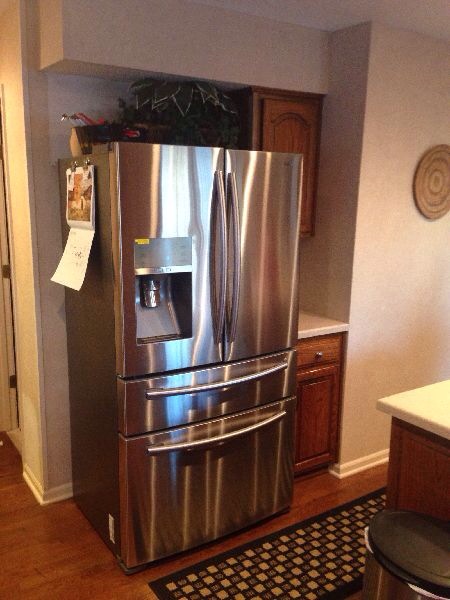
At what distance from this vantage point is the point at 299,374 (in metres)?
2.84

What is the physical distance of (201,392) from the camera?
2.26m

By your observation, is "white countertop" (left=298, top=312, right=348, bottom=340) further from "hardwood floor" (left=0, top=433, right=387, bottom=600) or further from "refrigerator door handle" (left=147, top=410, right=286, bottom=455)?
"hardwood floor" (left=0, top=433, right=387, bottom=600)

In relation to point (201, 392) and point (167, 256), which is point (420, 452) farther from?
point (167, 256)

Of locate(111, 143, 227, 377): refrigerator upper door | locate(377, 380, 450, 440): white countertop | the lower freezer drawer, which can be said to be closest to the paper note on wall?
locate(111, 143, 227, 377): refrigerator upper door

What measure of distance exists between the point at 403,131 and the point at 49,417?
2.35m

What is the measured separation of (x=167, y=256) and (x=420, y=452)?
1.12m

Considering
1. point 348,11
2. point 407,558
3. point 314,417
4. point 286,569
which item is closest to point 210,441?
point 286,569

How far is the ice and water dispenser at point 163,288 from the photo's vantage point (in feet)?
6.82

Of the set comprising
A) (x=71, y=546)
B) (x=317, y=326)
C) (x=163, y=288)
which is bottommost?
(x=71, y=546)

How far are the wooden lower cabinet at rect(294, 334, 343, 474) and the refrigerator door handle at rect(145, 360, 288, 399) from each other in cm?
36

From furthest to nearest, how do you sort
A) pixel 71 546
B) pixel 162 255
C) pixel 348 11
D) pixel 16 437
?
pixel 16 437, pixel 348 11, pixel 71 546, pixel 162 255

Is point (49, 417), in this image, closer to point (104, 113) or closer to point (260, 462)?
point (260, 462)

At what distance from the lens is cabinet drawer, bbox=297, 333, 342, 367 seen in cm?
283

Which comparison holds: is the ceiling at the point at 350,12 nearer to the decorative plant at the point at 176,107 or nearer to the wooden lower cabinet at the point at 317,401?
the decorative plant at the point at 176,107
